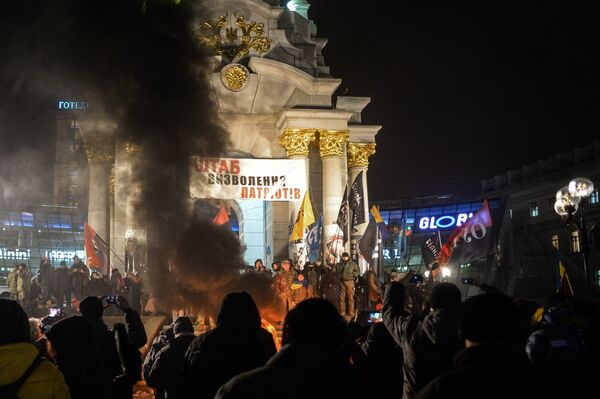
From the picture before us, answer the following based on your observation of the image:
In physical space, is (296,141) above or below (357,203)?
above

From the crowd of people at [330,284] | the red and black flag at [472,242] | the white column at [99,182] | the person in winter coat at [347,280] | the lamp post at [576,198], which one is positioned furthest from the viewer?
the white column at [99,182]

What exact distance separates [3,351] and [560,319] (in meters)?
5.18

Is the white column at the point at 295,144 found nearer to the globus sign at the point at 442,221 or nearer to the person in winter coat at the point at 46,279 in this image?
the person in winter coat at the point at 46,279

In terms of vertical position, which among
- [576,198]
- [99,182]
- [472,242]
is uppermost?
[99,182]

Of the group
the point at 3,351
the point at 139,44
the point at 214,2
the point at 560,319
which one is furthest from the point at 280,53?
the point at 3,351

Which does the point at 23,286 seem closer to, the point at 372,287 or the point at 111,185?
the point at 111,185

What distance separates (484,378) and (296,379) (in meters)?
0.89

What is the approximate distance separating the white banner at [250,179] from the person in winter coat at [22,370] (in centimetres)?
1965

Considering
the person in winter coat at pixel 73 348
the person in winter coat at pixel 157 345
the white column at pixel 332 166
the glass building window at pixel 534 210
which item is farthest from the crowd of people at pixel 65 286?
the glass building window at pixel 534 210

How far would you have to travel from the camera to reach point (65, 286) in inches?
928

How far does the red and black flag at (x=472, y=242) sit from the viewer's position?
20078 millimetres

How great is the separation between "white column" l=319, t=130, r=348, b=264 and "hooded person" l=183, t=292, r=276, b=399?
22881 mm

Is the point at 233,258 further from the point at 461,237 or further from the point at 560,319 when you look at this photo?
the point at 560,319

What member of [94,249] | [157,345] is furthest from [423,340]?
[94,249]
